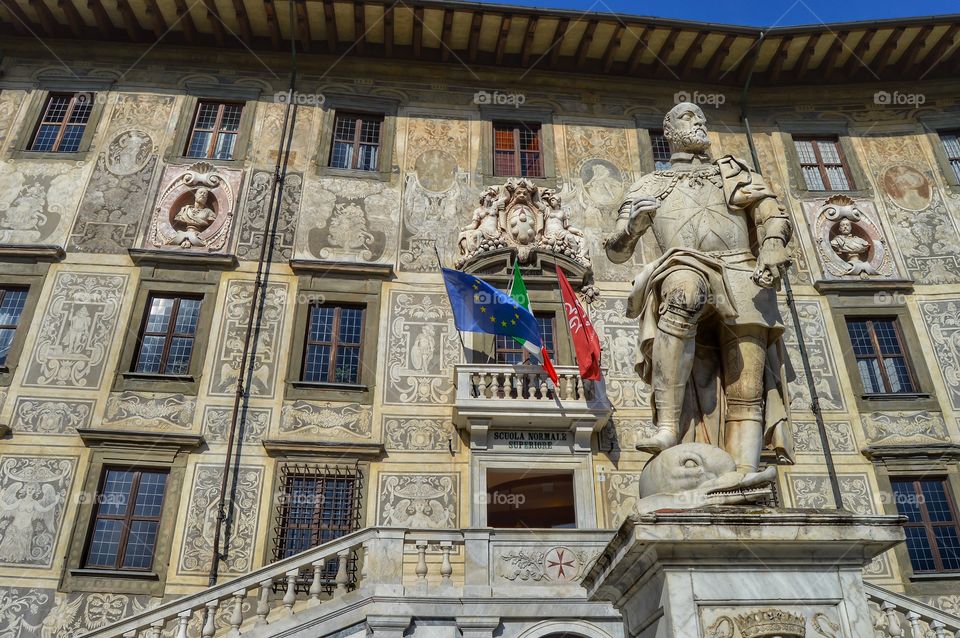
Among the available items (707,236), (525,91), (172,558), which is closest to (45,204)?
(172,558)

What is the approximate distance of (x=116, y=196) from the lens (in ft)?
50.8

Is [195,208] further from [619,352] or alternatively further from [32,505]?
[619,352]

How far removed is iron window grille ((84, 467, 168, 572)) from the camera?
40.6ft

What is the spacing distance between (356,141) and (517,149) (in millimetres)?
3700

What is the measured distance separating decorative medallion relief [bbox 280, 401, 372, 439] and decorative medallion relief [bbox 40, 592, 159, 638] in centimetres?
359

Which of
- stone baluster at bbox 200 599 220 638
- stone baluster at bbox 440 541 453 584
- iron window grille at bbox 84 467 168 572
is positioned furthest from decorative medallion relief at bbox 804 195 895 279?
iron window grille at bbox 84 467 168 572

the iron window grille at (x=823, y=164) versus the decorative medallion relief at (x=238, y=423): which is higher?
the iron window grille at (x=823, y=164)

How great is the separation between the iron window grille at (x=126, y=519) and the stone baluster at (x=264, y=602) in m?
4.06

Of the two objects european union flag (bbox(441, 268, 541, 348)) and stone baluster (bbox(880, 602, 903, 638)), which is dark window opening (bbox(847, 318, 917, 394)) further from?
european union flag (bbox(441, 268, 541, 348))

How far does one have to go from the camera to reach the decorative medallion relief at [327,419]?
13.6 meters

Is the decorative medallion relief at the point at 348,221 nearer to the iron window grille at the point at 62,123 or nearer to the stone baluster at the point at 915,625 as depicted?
the iron window grille at the point at 62,123

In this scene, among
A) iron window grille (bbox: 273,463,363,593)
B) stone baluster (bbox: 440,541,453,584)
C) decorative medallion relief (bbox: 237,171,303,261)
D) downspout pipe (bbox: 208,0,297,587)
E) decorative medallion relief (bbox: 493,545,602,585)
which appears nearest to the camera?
stone baluster (bbox: 440,541,453,584)
